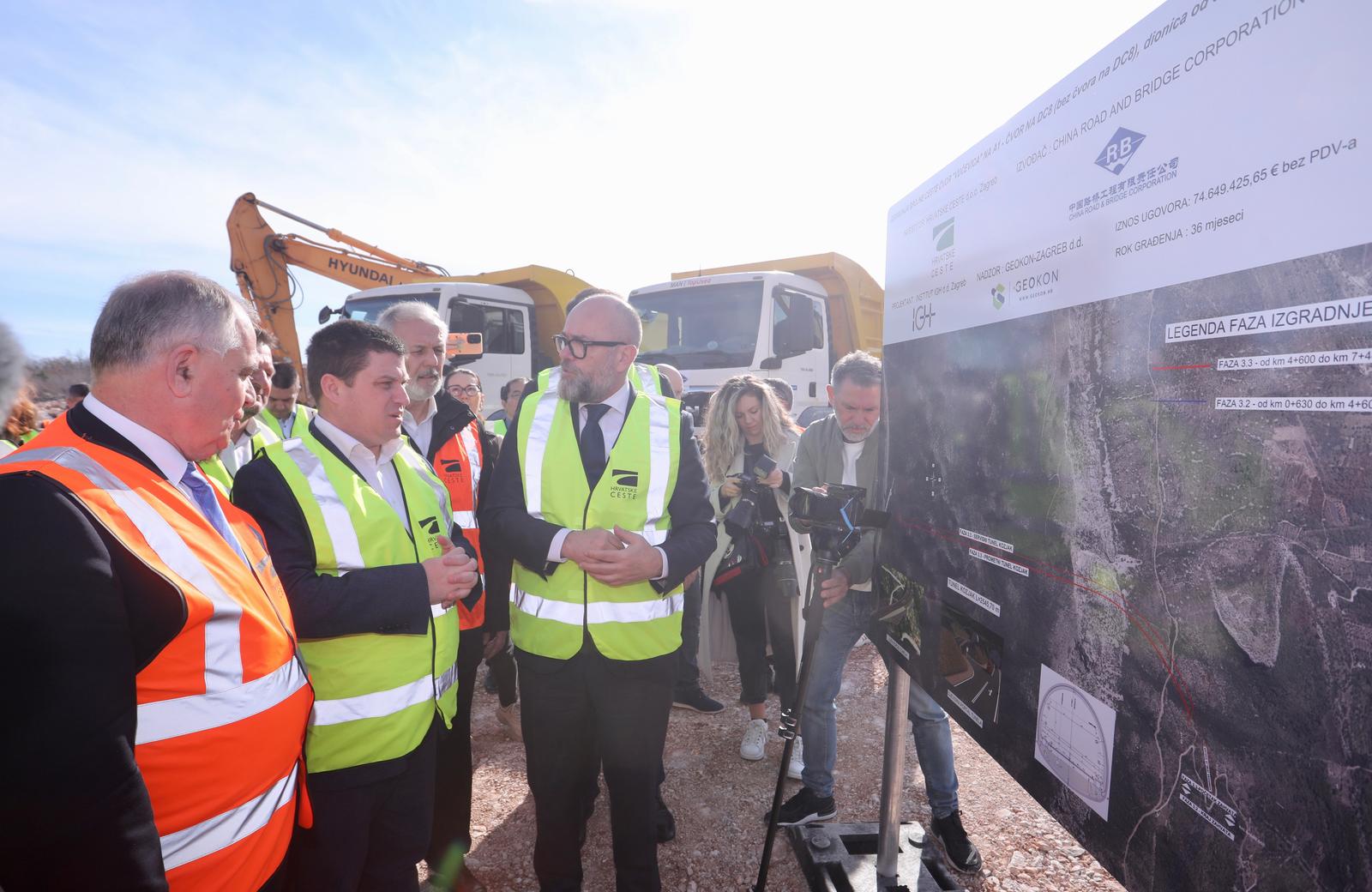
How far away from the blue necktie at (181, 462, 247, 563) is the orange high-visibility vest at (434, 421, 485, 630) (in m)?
1.27

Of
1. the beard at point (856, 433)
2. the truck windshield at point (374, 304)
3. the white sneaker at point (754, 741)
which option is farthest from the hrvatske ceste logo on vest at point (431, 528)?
the truck windshield at point (374, 304)

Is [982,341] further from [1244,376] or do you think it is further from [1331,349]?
[1331,349]

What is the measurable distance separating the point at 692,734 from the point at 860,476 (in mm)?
2062

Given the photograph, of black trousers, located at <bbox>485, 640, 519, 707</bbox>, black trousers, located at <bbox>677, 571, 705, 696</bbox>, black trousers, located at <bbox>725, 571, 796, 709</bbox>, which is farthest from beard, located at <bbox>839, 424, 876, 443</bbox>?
black trousers, located at <bbox>485, 640, 519, 707</bbox>

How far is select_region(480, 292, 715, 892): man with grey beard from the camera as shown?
2.20 meters

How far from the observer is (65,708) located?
916 millimetres

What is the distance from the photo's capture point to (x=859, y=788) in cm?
350

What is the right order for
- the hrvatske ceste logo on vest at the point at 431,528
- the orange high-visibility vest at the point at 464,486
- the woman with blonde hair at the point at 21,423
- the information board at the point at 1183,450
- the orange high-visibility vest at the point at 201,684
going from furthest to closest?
1. the woman with blonde hair at the point at 21,423
2. the orange high-visibility vest at the point at 464,486
3. the hrvatske ceste logo on vest at the point at 431,528
4. the orange high-visibility vest at the point at 201,684
5. the information board at the point at 1183,450

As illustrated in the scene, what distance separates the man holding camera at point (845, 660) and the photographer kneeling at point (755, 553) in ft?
1.56

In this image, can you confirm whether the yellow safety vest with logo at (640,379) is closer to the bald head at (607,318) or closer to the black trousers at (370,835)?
the bald head at (607,318)

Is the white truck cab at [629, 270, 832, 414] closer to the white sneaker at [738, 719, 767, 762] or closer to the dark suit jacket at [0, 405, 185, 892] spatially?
the white sneaker at [738, 719, 767, 762]

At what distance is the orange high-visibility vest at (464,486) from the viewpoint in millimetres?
2648

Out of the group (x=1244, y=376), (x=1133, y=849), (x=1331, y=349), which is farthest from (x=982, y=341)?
(x=1133, y=849)

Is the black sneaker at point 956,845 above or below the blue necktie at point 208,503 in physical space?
below
